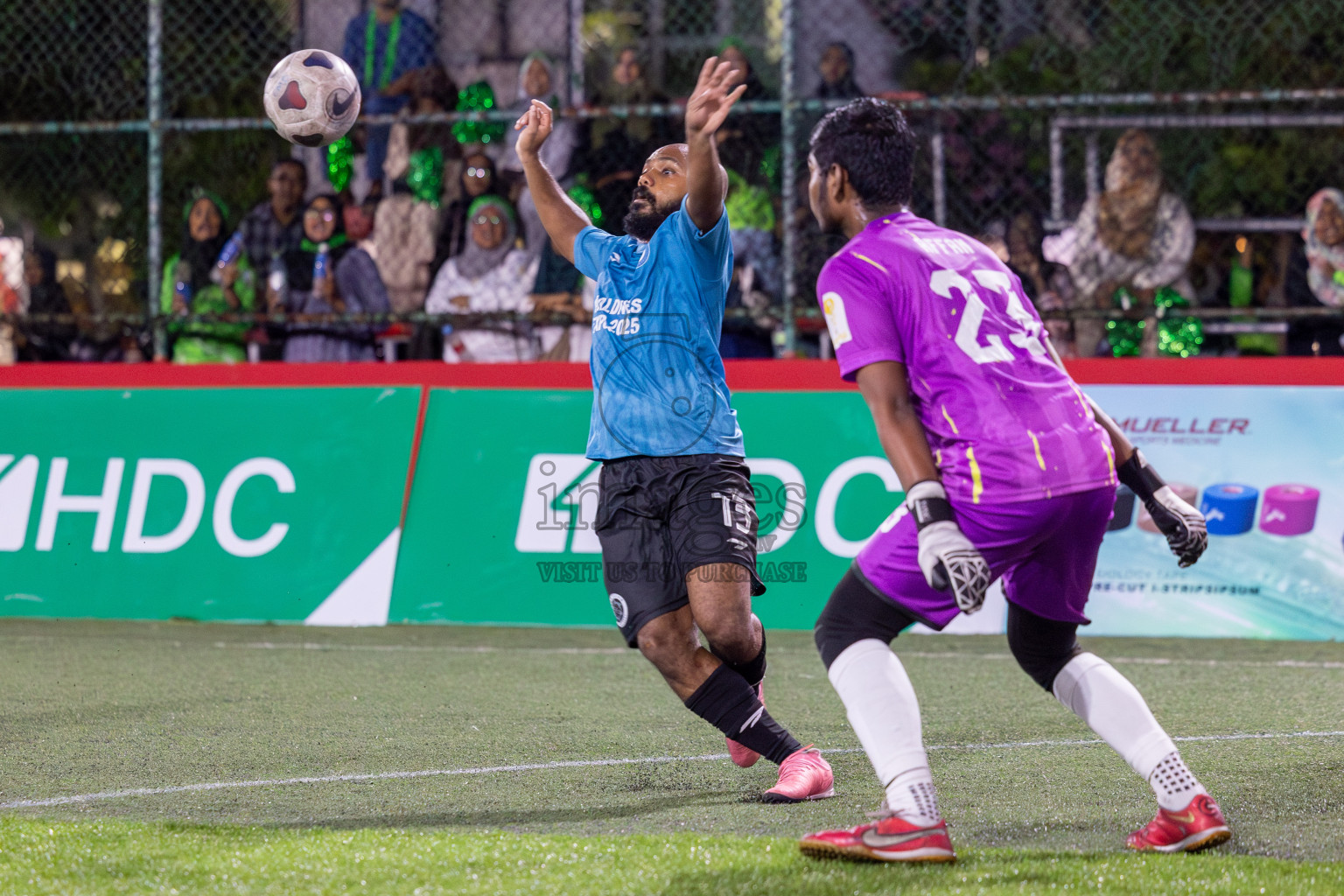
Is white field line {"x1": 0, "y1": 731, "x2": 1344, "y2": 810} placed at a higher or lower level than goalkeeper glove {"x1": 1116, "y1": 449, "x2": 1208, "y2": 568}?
lower

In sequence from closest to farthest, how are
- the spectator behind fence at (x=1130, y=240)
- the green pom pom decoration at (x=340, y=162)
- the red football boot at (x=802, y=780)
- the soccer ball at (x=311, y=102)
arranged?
the red football boot at (x=802, y=780), the soccer ball at (x=311, y=102), the spectator behind fence at (x=1130, y=240), the green pom pom decoration at (x=340, y=162)

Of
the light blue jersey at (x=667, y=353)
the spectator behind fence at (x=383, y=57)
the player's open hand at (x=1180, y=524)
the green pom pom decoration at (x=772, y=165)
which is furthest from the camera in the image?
the spectator behind fence at (x=383, y=57)

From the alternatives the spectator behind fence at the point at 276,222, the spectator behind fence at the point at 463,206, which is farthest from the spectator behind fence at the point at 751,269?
the spectator behind fence at the point at 276,222

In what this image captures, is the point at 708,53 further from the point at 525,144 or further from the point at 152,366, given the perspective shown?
the point at 525,144

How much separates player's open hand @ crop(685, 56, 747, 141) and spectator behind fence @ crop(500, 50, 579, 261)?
581 centimetres

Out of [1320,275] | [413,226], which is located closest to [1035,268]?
[1320,275]

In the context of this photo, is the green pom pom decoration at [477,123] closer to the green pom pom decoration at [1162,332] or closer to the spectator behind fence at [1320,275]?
the green pom pom decoration at [1162,332]

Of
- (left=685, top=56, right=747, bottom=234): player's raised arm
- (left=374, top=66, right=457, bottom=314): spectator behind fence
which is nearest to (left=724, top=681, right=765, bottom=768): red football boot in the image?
(left=685, top=56, right=747, bottom=234): player's raised arm

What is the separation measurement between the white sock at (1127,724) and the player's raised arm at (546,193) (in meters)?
2.14

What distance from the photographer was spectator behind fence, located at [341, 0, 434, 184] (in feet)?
35.3

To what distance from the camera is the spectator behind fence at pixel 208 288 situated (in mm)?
10164

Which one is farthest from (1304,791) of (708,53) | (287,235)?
(708,53)

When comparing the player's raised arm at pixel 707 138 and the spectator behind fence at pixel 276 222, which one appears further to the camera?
the spectator behind fence at pixel 276 222

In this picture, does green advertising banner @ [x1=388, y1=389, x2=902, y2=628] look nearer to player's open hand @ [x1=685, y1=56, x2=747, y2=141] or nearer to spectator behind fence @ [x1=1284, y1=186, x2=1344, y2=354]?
spectator behind fence @ [x1=1284, y1=186, x2=1344, y2=354]
